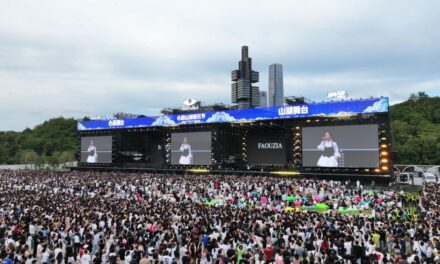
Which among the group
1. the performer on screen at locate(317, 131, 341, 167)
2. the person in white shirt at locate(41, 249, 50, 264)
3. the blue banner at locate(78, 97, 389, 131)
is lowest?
the person in white shirt at locate(41, 249, 50, 264)

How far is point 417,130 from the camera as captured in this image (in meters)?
61.3

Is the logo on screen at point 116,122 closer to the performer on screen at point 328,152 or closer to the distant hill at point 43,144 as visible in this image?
the distant hill at point 43,144

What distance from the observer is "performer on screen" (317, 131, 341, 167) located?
35375mm

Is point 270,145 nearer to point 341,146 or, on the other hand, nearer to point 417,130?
point 341,146

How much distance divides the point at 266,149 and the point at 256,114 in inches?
277

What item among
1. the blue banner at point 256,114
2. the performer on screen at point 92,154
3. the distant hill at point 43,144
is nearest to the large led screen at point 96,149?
the performer on screen at point 92,154

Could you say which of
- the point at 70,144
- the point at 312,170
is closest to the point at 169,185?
the point at 312,170

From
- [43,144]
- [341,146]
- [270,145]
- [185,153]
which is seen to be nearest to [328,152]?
[341,146]

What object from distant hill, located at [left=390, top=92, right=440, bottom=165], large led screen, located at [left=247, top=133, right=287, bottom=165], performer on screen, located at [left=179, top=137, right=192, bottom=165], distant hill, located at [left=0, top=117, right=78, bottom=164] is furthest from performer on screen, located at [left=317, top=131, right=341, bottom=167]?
distant hill, located at [left=0, top=117, right=78, bottom=164]

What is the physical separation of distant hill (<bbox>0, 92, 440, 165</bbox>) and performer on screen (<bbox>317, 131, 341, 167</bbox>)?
84.2ft

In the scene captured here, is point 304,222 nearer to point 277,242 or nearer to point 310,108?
point 277,242

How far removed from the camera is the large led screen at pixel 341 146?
3338cm

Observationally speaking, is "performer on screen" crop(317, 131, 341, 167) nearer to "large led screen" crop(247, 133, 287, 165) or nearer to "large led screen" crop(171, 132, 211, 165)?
"large led screen" crop(247, 133, 287, 165)

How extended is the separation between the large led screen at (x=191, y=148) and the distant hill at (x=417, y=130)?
30189 mm
